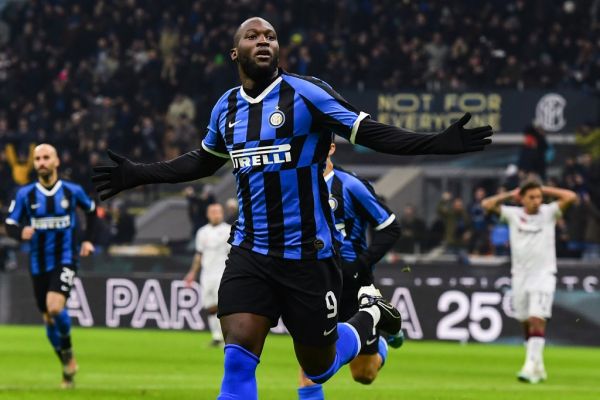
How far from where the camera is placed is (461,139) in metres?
6.61

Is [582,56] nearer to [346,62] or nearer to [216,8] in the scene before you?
[346,62]

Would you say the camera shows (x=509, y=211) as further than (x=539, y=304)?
Yes

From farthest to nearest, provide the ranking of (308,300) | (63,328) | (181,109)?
(181,109) < (63,328) < (308,300)

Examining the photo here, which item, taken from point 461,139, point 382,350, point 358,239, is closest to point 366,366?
point 382,350

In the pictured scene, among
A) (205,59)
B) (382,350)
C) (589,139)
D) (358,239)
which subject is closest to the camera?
(382,350)

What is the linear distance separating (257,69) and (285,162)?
0.54 metres

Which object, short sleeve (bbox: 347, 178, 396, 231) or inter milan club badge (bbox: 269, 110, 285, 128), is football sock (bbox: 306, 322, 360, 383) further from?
short sleeve (bbox: 347, 178, 396, 231)

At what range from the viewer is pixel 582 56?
1259 inches

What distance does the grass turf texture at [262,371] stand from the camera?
500 inches

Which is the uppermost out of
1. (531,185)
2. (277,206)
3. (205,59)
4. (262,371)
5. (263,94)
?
(205,59)

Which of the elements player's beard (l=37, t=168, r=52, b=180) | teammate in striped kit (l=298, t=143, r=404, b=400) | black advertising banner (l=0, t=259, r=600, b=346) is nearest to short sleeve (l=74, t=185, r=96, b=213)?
player's beard (l=37, t=168, r=52, b=180)

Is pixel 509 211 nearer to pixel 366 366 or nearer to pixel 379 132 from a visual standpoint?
pixel 366 366

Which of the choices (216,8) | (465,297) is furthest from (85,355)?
(216,8)

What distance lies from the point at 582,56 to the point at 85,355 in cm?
1729
